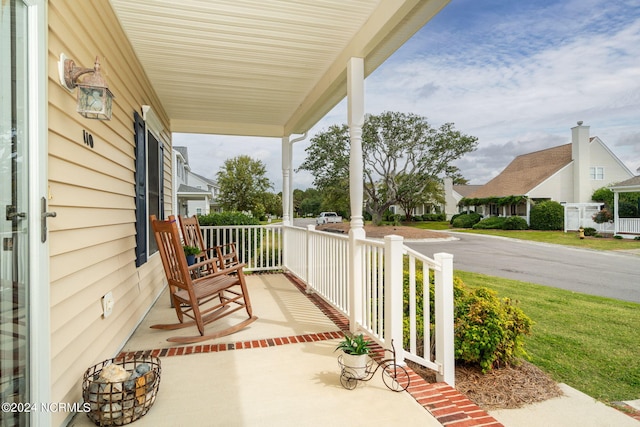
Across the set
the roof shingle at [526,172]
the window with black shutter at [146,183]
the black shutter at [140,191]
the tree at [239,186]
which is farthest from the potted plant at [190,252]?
the roof shingle at [526,172]

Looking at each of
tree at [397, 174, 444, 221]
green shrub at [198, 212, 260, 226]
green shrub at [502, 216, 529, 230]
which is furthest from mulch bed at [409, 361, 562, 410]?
green shrub at [502, 216, 529, 230]

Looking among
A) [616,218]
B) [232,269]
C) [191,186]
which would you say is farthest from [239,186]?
[616,218]

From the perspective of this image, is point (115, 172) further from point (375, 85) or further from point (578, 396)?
point (375, 85)

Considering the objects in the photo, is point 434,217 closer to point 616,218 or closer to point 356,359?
point 616,218

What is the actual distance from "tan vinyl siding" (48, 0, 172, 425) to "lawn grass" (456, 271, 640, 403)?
12.1 ft

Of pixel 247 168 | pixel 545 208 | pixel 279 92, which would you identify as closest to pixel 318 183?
pixel 247 168

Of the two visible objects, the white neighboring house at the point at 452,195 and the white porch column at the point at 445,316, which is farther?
the white neighboring house at the point at 452,195

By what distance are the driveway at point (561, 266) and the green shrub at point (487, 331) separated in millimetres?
3956

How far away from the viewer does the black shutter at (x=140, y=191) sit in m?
3.36

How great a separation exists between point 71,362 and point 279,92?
152 inches

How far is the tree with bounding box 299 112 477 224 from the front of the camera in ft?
62.4

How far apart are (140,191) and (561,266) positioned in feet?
29.8

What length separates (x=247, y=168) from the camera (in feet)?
60.0

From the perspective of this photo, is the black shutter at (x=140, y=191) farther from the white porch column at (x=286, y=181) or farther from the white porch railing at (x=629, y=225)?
the white porch railing at (x=629, y=225)
